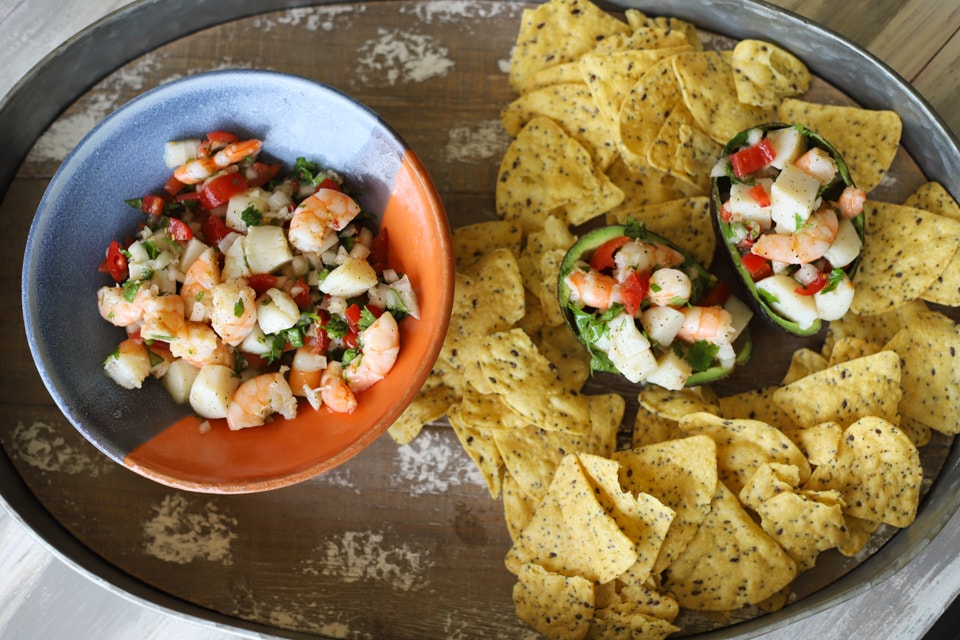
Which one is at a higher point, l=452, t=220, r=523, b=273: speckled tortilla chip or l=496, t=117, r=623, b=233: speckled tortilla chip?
l=496, t=117, r=623, b=233: speckled tortilla chip

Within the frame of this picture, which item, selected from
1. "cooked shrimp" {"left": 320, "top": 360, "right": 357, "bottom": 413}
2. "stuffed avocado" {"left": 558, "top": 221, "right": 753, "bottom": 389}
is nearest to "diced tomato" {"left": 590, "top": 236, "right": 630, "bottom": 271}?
"stuffed avocado" {"left": 558, "top": 221, "right": 753, "bottom": 389}

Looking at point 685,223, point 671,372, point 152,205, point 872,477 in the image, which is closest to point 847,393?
point 872,477

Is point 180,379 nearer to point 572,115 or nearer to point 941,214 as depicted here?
point 572,115

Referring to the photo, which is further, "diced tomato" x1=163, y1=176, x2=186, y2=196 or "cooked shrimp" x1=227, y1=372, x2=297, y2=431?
"diced tomato" x1=163, y1=176, x2=186, y2=196

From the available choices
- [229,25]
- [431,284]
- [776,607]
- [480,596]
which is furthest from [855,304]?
[229,25]

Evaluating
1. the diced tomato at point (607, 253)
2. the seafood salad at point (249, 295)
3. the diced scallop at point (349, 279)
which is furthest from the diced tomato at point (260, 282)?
the diced tomato at point (607, 253)

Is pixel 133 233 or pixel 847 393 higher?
pixel 847 393

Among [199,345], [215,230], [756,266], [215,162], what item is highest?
[756,266]

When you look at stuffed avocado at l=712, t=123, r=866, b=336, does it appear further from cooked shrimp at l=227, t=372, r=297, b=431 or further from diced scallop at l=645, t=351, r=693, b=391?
cooked shrimp at l=227, t=372, r=297, b=431
